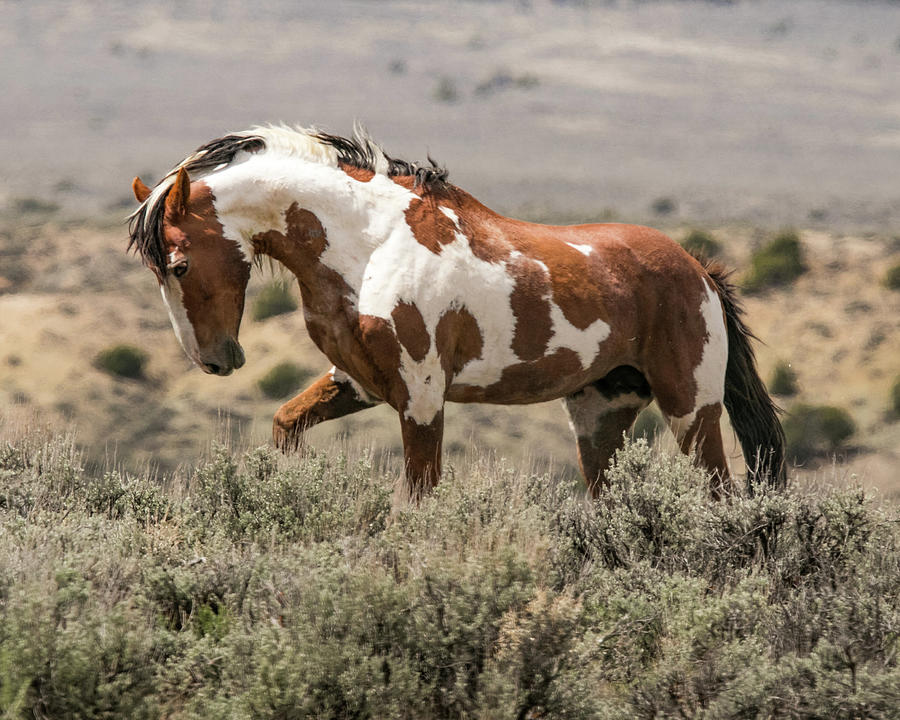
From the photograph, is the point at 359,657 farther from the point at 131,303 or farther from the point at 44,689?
the point at 131,303

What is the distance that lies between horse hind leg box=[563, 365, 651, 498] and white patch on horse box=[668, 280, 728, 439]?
11.9 inches

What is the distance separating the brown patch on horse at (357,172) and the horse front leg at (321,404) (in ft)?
3.07

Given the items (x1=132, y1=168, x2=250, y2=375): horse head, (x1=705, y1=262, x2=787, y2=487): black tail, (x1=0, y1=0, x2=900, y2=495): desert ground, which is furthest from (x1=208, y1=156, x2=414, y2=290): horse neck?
(x1=0, y1=0, x2=900, y2=495): desert ground

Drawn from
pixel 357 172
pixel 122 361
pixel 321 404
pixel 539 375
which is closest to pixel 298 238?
pixel 357 172

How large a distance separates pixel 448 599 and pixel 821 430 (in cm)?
4941

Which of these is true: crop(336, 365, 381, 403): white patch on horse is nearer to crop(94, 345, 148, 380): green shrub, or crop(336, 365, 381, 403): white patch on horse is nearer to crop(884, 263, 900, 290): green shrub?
crop(94, 345, 148, 380): green shrub

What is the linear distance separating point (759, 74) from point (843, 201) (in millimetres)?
30584

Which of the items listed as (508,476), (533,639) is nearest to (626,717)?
(533,639)

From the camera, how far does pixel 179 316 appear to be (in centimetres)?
530

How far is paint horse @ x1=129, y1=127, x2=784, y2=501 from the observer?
5273mm

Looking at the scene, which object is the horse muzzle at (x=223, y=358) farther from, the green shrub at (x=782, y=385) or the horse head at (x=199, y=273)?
the green shrub at (x=782, y=385)

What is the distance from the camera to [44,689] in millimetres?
3586

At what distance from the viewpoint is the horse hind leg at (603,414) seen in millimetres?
6352

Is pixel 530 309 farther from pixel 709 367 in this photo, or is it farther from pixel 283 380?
pixel 283 380
